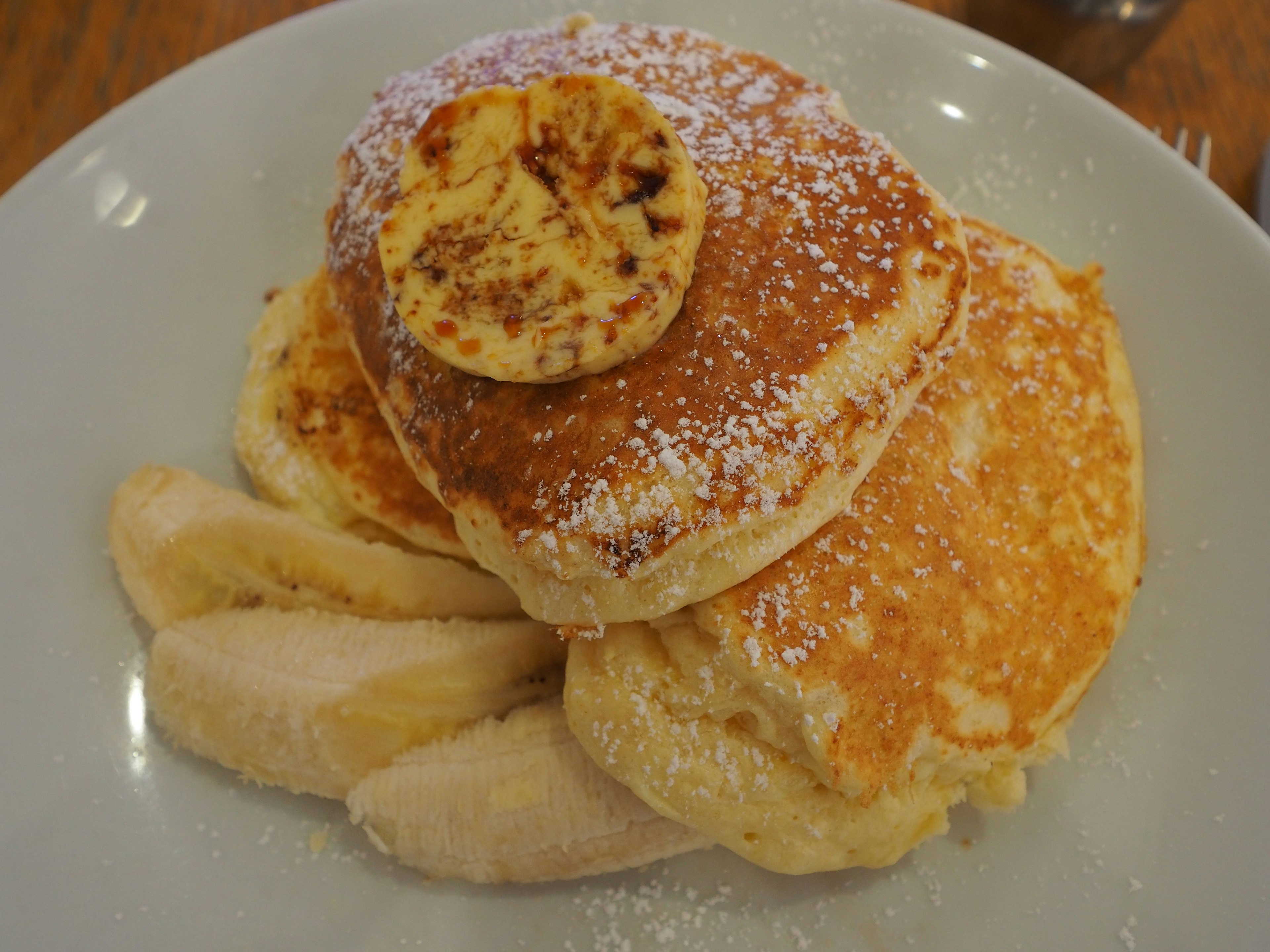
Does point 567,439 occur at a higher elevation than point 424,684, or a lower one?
higher

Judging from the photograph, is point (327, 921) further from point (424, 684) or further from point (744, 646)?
point (744, 646)

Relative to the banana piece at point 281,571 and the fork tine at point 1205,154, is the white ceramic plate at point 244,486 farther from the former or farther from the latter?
the fork tine at point 1205,154

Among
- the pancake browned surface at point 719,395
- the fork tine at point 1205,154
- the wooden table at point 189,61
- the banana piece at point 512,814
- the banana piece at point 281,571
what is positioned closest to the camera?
the pancake browned surface at point 719,395

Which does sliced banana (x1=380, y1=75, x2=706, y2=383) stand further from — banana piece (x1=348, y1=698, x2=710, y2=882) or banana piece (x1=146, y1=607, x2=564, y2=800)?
banana piece (x1=348, y1=698, x2=710, y2=882)

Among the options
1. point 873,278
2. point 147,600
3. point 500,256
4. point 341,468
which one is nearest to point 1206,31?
point 873,278

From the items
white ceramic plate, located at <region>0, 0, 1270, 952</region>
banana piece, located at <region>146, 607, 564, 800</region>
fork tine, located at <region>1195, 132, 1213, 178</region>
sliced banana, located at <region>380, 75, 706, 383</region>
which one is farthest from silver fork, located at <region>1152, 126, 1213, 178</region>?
banana piece, located at <region>146, 607, 564, 800</region>

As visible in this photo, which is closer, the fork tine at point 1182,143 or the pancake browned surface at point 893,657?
the pancake browned surface at point 893,657

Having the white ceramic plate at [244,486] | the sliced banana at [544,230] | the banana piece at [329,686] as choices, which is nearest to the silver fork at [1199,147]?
the white ceramic plate at [244,486]
